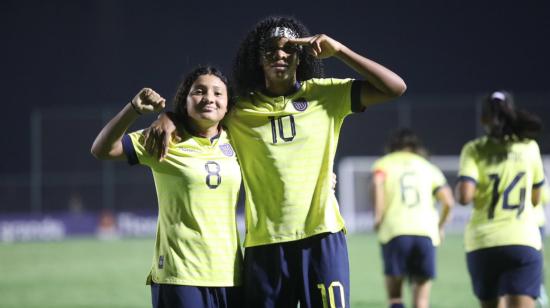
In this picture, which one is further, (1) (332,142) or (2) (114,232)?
(2) (114,232)

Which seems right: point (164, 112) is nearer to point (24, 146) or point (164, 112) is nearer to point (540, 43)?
point (24, 146)

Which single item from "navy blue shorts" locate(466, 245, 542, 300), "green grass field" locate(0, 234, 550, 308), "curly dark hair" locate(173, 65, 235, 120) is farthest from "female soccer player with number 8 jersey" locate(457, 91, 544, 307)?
"green grass field" locate(0, 234, 550, 308)

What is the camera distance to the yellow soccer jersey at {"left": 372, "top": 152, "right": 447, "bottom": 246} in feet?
29.8

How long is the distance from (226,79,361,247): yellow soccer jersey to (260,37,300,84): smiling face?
0.32 feet

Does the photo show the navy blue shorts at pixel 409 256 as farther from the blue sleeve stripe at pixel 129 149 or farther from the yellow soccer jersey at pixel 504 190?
the blue sleeve stripe at pixel 129 149

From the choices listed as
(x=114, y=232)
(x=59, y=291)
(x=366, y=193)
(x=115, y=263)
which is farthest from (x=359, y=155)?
(x=59, y=291)

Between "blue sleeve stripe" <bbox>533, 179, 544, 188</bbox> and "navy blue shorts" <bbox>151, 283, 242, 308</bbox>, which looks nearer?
"navy blue shorts" <bbox>151, 283, 242, 308</bbox>

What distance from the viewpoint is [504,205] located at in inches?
257

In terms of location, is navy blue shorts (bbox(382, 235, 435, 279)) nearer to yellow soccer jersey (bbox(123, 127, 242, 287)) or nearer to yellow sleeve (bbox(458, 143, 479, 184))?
yellow sleeve (bbox(458, 143, 479, 184))

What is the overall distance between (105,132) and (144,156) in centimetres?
23

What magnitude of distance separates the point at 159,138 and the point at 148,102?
0.80 feet

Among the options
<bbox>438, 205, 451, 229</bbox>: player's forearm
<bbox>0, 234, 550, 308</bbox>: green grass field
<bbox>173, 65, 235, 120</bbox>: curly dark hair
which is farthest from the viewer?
<bbox>0, 234, 550, 308</bbox>: green grass field

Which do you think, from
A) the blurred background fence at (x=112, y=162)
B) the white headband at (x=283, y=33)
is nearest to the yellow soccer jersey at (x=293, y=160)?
the white headband at (x=283, y=33)

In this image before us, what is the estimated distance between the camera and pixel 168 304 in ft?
15.3
